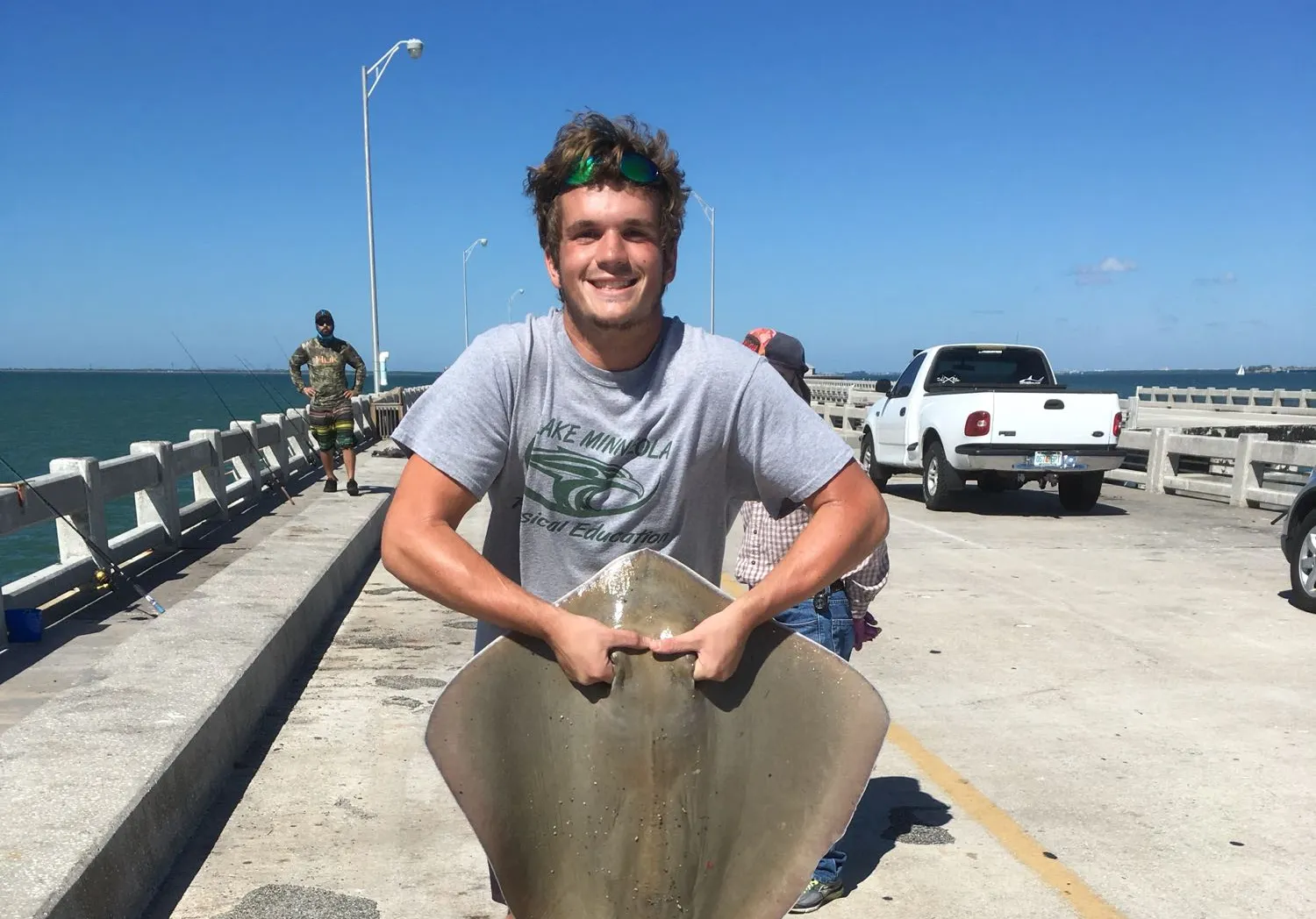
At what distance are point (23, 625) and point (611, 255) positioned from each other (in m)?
6.00

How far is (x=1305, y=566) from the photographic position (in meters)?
8.02

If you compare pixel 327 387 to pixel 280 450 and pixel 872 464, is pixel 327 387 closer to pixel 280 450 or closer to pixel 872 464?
pixel 280 450

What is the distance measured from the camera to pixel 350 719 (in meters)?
5.40

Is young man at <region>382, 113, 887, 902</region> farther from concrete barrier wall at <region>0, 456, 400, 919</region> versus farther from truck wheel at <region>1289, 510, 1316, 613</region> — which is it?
truck wheel at <region>1289, 510, 1316, 613</region>

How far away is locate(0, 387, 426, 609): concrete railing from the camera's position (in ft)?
23.3

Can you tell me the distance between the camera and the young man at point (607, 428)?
2.11m

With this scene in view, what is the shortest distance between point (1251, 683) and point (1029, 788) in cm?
238

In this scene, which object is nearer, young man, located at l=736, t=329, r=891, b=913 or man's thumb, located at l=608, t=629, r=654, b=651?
man's thumb, located at l=608, t=629, r=654, b=651

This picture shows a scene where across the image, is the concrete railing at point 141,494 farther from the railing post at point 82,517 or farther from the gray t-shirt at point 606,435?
the gray t-shirt at point 606,435

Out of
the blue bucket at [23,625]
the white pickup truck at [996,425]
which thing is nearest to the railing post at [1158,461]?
the white pickup truck at [996,425]

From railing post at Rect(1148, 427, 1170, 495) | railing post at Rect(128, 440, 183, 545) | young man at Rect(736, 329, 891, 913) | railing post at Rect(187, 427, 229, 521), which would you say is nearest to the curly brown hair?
young man at Rect(736, 329, 891, 913)

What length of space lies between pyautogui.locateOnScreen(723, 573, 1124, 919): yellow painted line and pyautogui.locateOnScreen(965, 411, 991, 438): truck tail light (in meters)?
7.93

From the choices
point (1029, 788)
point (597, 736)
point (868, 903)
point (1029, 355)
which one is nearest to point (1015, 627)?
point (1029, 788)

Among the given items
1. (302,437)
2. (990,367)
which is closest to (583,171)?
(990,367)
